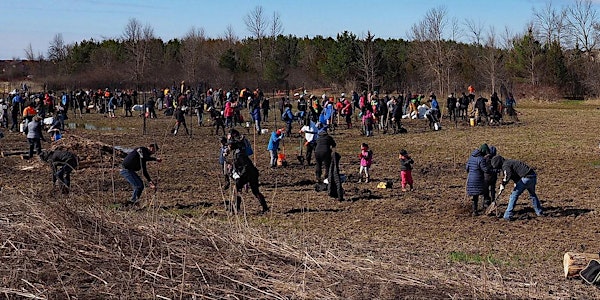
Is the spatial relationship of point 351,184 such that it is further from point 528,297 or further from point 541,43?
point 541,43

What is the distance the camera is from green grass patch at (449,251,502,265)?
10453 mm

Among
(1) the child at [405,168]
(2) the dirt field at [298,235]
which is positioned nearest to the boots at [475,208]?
(2) the dirt field at [298,235]

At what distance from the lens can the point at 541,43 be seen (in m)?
59.9

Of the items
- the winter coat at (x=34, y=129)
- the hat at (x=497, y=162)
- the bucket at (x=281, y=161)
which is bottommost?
the bucket at (x=281, y=161)

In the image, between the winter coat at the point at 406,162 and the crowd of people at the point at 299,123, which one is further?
the winter coat at the point at 406,162

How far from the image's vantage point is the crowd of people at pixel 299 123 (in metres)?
13.6

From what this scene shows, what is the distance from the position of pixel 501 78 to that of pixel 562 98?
4.90 m

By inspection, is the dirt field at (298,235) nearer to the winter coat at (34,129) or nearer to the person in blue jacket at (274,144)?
the person in blue jacket at (274,144)

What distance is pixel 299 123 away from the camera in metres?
33.4

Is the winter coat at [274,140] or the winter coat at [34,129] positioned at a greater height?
the winter coat at [34,129]

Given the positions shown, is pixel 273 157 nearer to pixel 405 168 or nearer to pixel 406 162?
pixel 405 168

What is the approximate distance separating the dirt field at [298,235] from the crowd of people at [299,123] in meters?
0.57

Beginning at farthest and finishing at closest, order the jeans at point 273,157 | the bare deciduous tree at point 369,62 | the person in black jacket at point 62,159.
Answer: the bare deciduous tree at point 369,62, the jeans at point 273,157, the person in black jacket at point 62,159

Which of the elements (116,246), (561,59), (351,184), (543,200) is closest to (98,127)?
(351,184)
